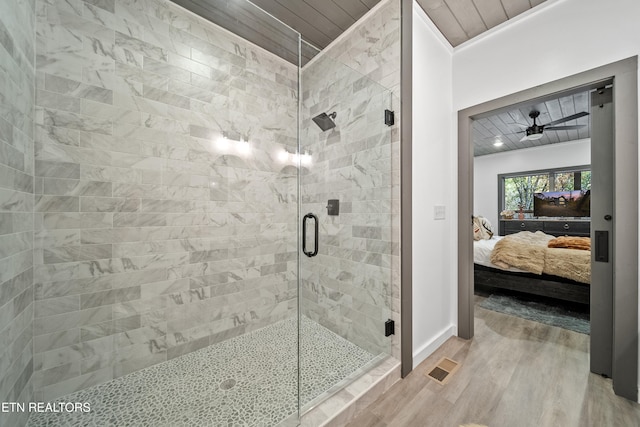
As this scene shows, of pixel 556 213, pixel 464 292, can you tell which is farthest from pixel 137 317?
pixel 556 213

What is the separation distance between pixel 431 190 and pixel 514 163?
16.9 feet

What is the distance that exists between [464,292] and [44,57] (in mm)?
3313

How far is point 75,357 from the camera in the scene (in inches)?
55.5

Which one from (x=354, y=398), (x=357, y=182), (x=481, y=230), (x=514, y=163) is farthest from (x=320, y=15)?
(x=514, y=163)

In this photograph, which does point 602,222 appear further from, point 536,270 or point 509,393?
point 536,270

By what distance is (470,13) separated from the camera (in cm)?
180

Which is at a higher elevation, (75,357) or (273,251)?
(273,251)

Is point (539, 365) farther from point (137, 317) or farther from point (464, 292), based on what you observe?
point (137, 317)

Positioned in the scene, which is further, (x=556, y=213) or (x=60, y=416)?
(x=556, y=213)

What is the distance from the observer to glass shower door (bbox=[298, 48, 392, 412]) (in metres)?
1.70

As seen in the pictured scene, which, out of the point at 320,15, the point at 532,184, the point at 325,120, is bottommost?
the point at 532,184

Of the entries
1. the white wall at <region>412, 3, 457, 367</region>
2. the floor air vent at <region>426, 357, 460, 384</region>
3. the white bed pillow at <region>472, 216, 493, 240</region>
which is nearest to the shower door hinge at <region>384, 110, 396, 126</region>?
→ the white wall at <region>412, 3, 457, 367</region>

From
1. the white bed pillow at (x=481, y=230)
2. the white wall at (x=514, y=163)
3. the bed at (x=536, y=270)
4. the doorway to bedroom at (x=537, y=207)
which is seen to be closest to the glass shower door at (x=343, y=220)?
the doorway to bedroom at (x=537, y=207)

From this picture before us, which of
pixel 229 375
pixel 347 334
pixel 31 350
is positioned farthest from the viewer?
pixel 347 334
